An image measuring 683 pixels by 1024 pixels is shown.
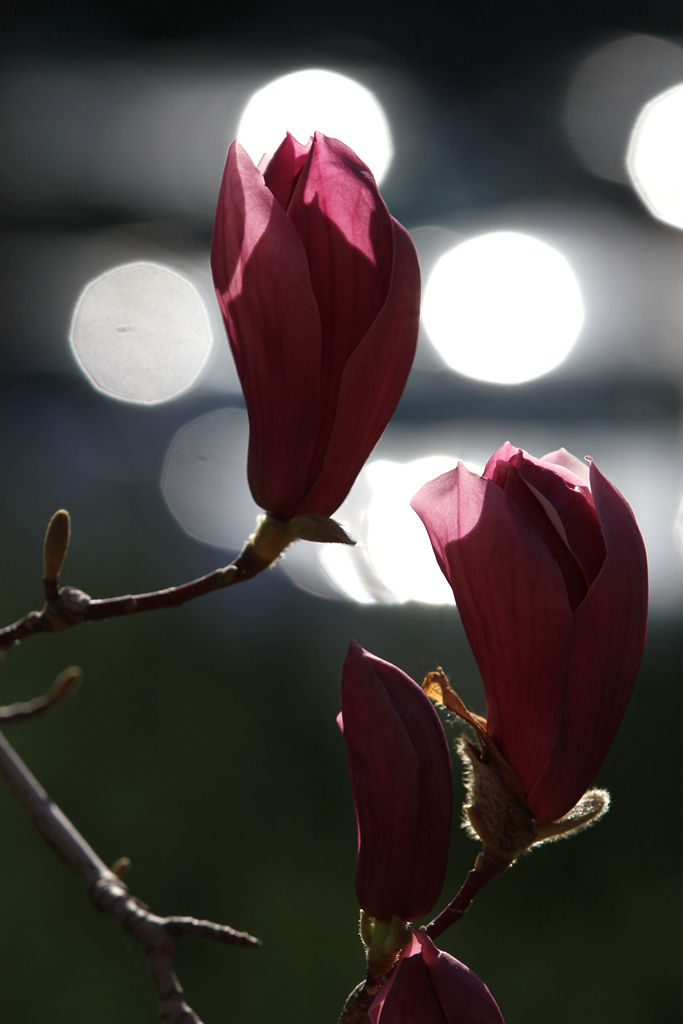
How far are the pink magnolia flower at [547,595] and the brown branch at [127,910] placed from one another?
183mm

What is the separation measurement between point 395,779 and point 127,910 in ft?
0.87

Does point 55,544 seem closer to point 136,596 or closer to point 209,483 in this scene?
point 136,596

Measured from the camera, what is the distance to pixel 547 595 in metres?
0.42

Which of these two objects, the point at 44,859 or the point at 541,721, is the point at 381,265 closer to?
the point at 541,721

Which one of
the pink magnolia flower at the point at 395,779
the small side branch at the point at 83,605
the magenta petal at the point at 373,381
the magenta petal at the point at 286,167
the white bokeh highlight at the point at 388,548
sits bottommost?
the white bokeh highlight at the point at 388,548

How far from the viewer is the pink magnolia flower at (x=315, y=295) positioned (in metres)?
0.44

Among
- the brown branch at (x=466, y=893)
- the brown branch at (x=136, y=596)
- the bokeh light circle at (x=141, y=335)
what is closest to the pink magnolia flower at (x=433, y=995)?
the brown branch at (x=466, y=893)

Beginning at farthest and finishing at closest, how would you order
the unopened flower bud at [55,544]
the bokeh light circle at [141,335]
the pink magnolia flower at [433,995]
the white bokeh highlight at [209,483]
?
the bokeh light circle at [141,335], the white bokeh highlight at [209,483], the unopened flower bud at [55,544], the pink magnolia flower at [433,995]

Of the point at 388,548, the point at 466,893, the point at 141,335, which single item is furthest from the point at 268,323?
the point at 141,335

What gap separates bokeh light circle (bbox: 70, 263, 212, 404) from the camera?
376 centimetres

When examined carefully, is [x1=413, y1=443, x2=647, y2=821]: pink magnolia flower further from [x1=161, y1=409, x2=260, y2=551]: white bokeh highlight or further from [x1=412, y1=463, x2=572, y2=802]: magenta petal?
[x1=161, y1=409, x2=260, y2=551]: white bokeh highlight

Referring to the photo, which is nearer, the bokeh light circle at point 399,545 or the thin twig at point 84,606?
the thin twig at point 84,606

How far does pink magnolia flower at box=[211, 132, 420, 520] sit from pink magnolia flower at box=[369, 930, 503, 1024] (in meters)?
0.22

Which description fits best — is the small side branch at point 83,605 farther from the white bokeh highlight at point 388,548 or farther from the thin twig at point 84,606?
the white bokeh highlight at point 388,548
